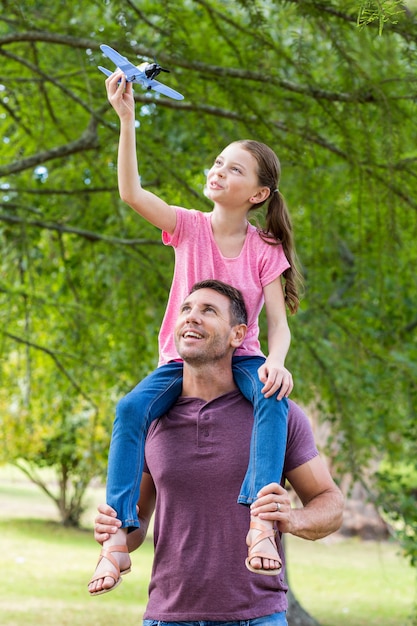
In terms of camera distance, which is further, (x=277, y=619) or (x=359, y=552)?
(x=359, y=552)

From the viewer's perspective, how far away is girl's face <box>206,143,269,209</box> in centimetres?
233

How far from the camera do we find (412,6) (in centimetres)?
301

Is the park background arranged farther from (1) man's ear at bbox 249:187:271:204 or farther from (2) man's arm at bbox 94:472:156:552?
(2) man's arm at bbox 94:472:156:552

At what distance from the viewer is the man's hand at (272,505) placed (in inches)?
80.5

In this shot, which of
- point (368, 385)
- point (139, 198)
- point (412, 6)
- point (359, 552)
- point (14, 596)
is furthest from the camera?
point (359, 552)

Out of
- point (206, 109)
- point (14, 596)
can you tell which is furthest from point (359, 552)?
point (206, 109)

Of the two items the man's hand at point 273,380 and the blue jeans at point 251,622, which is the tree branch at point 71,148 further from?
the blue jeans at point 251,622

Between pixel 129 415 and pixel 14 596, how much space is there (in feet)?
30.7

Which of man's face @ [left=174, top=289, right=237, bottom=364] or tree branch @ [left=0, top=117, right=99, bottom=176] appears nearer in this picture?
man's face @ [left=174, top=289, right=237, bottom=364]

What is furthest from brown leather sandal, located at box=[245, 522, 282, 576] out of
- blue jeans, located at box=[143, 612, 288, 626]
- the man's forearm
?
blue jeans, located at box=[143, 612, 288, 626]

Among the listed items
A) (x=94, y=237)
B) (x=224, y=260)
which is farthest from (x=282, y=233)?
(x=94, y=237)

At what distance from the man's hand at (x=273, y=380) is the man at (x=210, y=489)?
0.50 feet

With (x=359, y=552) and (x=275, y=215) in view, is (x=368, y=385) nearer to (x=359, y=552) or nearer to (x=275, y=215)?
(x=275, y=215)

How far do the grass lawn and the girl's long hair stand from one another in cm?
543
